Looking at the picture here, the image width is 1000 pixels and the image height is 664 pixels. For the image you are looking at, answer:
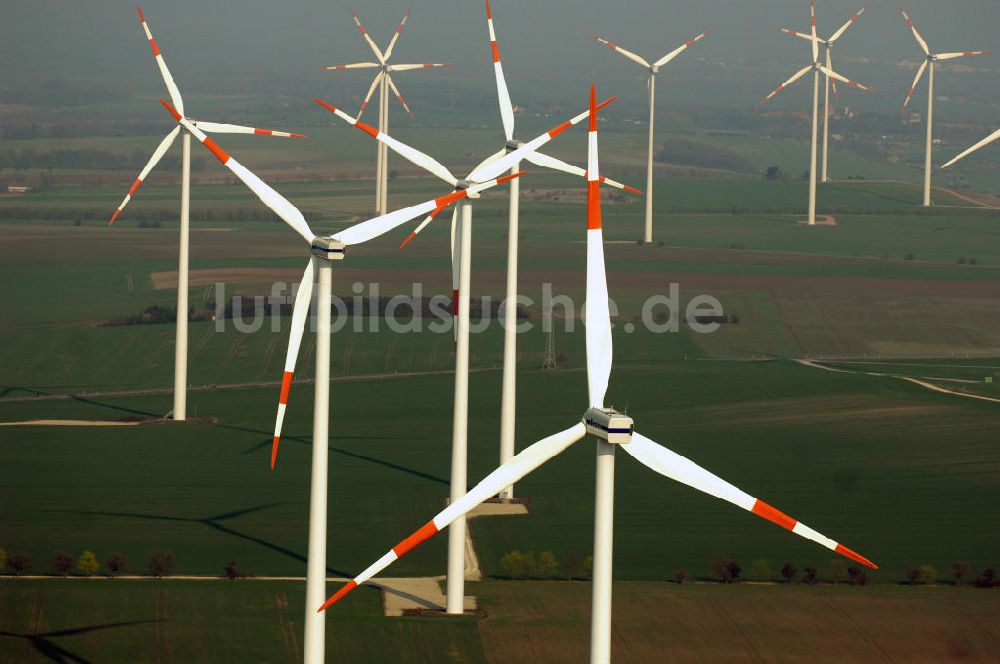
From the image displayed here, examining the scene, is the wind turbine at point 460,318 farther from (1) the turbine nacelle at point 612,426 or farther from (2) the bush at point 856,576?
(1) the turbine nacelle at point 612,426

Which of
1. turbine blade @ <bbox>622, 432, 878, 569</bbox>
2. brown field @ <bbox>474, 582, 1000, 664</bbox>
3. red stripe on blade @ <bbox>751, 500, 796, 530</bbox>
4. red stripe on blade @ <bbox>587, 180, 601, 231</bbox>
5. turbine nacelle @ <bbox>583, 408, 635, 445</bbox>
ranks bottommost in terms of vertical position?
brown field @ <bbox>474, 582, 1000, 664</bbox>

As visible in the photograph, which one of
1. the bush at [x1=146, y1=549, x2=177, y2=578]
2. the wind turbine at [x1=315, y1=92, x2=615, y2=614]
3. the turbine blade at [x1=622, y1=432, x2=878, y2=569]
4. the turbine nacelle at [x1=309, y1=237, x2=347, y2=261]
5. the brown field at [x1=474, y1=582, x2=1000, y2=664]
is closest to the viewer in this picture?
the turbine blade at [x1=622, y1=432, x2=878, y2=569]

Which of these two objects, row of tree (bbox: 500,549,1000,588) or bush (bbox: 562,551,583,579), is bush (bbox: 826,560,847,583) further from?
bush (bbox: 562,551,583,579)

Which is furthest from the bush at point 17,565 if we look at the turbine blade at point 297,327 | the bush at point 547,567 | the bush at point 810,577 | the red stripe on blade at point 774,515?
the red stripe on blade at point 774,515

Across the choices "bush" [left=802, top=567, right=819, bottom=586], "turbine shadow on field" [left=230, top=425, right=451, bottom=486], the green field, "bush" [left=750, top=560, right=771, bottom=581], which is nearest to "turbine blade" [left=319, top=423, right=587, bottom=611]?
the green field

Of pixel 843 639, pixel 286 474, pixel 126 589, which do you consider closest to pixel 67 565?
pixel 126 589

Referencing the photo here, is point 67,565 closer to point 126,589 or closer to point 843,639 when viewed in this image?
point 126,589
